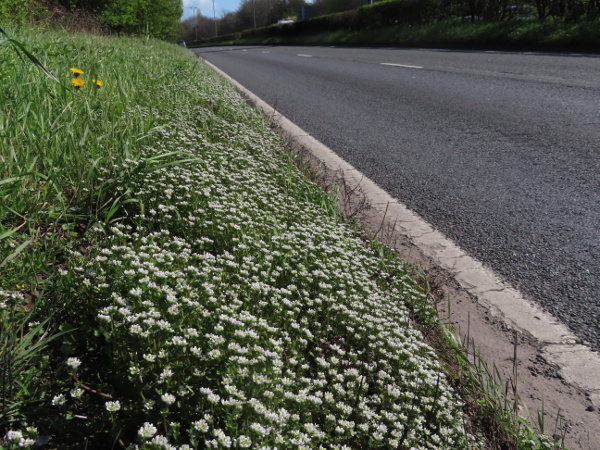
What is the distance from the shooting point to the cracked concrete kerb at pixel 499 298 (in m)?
2.11

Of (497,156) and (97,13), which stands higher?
(97,13)

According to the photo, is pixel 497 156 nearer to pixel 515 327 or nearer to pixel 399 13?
pixel 515 327

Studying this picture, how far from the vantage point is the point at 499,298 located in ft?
8.61

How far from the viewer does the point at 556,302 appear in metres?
2.54

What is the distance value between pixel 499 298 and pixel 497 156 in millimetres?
2577

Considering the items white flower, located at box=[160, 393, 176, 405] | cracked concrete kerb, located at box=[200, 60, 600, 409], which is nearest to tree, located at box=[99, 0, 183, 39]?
cracked concrete kerb, located at box=[200, 60, 600, 409]

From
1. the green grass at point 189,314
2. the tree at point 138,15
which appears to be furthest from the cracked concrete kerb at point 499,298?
the tree at point 138,15

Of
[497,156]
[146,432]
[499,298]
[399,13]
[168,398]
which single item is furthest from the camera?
[399,13]

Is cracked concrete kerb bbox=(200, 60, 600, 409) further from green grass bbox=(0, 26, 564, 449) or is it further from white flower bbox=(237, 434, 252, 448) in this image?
white flower bbox=(237, 434, 252, 448)

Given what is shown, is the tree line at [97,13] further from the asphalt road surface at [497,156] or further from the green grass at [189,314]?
the green grass at [189,314]

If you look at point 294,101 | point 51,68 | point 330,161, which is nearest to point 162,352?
point 330,161

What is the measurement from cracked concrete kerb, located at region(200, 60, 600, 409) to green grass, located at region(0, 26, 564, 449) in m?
0.34

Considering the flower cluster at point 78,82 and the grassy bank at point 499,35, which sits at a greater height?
the grassy bank at point 499,35

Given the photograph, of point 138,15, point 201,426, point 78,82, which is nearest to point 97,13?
point 138,15
